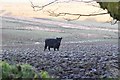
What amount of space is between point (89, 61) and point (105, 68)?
1.83 metres

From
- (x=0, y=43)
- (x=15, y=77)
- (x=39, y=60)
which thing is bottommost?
(x=0, y=43)

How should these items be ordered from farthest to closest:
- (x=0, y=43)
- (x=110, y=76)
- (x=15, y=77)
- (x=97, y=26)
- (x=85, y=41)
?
(x=97, y=26), (x=85, y=41), (x=0, y=43), (x=110, y=76), (x=15, y=77)

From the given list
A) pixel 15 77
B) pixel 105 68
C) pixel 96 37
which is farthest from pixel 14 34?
pixel 15 77

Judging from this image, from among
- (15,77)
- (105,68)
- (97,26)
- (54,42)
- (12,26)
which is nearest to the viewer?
(15,77)

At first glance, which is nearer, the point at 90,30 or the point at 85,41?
the point at 85,41

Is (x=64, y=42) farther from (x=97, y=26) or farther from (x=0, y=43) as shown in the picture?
(x=97, y=26)

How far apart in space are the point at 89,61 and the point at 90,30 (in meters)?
15.8

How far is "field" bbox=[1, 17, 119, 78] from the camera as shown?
46.0 ft

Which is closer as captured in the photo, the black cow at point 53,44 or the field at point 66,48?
the field at point 66,48

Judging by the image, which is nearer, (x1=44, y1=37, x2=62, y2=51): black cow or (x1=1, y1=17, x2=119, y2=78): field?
(x1=1, y1=17, x2=119, y2=78): field

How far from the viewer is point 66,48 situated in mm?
22344

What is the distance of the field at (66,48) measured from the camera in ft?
46.0

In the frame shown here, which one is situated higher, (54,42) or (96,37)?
(54,42)

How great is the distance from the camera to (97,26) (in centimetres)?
3409
